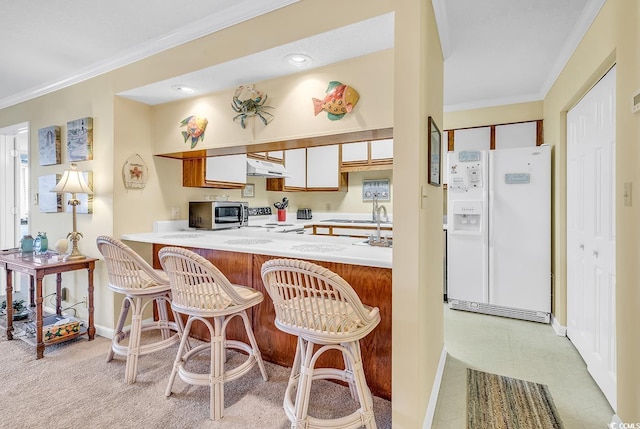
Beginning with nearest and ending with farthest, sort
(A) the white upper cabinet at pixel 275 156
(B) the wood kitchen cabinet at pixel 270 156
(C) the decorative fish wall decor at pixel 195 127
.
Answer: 1. (C) the decorative fish wall decor at pixel 195 127
2. (B) the wood kitchen cabinet at pixel 270 156
3. (A) the white upper cabinet at pixel 275 156

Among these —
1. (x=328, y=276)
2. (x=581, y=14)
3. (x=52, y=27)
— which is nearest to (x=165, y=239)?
(x=52, y=27)

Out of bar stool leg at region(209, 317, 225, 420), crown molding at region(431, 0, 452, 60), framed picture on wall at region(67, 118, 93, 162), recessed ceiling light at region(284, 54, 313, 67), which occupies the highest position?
crown molding at region(431, 0, 452, 60)

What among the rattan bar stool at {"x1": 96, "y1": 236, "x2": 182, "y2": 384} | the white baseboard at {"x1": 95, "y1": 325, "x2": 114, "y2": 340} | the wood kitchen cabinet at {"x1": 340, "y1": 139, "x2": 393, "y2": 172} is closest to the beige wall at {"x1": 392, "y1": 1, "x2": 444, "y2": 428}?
the rattan bar stool at {"x1": 96, "y1": 236, "x2": 182, "y2": 384}

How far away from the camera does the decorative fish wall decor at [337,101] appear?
1.96 metres

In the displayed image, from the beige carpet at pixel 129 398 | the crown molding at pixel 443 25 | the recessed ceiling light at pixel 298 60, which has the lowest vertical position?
the beige carpet at pixel 129 398

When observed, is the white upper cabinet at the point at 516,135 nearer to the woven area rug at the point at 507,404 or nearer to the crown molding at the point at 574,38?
the crown molding at the point at 574,38

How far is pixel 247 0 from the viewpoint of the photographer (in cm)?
194

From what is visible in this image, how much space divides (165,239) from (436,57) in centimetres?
236

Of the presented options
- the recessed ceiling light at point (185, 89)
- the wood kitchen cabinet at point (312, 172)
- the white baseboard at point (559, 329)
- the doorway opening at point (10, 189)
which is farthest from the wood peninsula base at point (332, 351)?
the doorway opening at point (10, 189)

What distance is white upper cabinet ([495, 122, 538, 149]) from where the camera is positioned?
354cm

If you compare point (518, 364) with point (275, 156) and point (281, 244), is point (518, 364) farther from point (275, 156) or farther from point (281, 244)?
point (275, 156)

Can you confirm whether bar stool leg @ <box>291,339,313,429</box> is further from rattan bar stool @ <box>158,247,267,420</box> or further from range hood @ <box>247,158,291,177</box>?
range hood @ <box>247,158,291,177</box>

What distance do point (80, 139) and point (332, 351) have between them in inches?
111

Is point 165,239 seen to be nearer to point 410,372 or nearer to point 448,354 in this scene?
point 410,372
